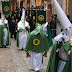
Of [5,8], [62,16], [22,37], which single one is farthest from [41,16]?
[62,16]

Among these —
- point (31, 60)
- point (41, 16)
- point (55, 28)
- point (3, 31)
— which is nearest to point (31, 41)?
point (31, 60)

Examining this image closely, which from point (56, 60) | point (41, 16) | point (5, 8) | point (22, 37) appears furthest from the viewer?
point (5, 8)

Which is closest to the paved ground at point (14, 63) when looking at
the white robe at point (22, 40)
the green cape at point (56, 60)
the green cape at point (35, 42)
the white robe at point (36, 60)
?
the white robe at point (36, 60)

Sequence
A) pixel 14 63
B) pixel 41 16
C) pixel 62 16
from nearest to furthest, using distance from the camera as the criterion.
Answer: pixel 62 16 < pixel 14 63 < pixel 41 16

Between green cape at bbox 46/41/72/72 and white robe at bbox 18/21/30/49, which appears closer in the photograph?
green cape at bbox 46/41/72/72

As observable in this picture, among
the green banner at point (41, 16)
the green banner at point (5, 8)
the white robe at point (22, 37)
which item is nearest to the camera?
the green banner at point (41, 16)

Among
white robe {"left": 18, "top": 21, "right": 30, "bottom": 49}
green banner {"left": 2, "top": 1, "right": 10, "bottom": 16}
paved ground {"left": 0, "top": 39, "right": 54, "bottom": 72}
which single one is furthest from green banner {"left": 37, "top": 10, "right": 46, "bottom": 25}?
green banner {"left": 2, "top": 1, "right": 10, "bottom": 16}

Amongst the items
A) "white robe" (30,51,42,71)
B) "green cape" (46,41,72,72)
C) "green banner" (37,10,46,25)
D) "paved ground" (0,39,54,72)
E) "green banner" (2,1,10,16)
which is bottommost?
"paved ground" (0,39,54,72)

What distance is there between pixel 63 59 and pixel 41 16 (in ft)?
17.9

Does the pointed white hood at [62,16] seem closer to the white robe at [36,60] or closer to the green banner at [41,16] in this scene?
the white robe at [36,60]

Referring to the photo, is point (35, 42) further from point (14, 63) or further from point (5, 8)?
point (5, 8)

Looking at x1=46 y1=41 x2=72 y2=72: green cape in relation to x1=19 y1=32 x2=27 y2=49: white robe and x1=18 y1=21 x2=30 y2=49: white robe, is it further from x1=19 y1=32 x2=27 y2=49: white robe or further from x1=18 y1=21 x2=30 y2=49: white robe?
x1=19 y1=32 x2=27 y2=49: white robe

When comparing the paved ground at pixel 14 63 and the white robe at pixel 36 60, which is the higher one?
the white robe at pixel 36 60

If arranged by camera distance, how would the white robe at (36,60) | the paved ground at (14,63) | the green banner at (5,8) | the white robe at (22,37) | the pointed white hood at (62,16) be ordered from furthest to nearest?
the green banner at (5,8)
the white robe at (22,37)
the paved ground at (14,63)
the white robe at (36,60)
the pointed white hood at (62,16)
